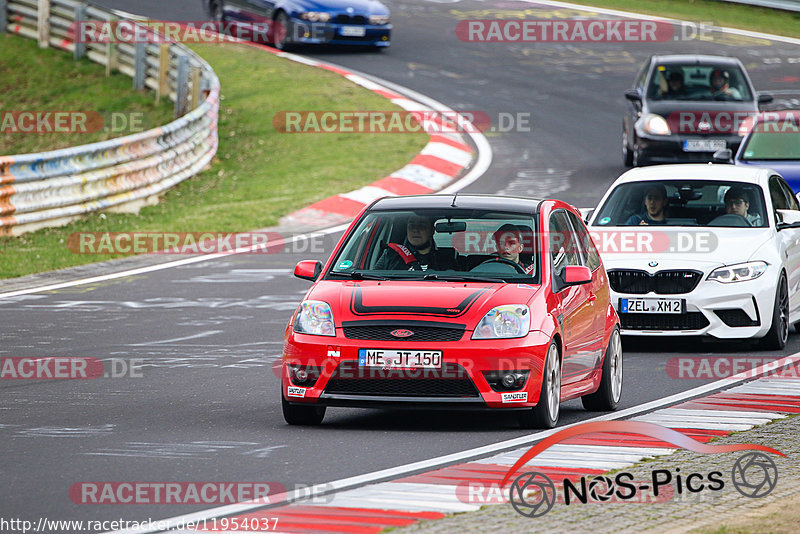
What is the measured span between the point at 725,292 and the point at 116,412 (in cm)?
555

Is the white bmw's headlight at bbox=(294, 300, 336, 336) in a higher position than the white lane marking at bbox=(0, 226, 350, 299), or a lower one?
higher

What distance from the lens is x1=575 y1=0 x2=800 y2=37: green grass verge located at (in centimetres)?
3741

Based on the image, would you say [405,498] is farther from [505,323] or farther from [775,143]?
[775,143]

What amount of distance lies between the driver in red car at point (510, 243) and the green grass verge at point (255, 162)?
820 centimetres

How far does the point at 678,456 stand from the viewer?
26.1ft

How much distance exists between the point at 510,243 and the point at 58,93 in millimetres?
23100

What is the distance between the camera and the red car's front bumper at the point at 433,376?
28.6 ft

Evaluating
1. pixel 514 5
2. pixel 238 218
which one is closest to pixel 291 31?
pixel 514 5
